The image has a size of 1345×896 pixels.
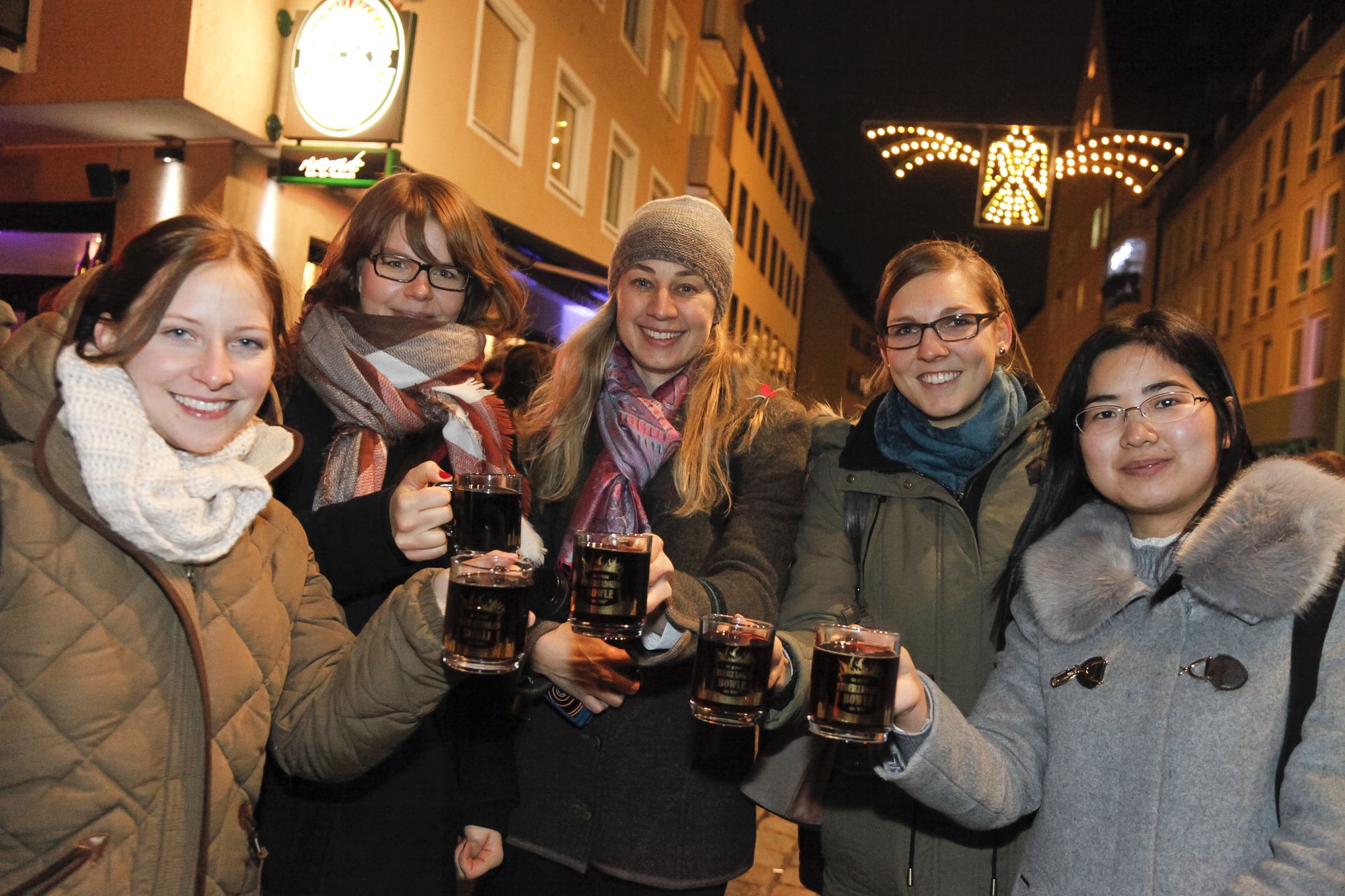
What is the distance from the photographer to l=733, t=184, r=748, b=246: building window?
25656mm

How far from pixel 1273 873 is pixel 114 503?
2164 millimetres

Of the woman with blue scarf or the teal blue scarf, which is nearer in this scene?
the woman with blue scarf

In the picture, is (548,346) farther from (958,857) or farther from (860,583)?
(958,857)

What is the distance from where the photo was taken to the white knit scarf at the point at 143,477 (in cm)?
179

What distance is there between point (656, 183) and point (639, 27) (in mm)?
2579

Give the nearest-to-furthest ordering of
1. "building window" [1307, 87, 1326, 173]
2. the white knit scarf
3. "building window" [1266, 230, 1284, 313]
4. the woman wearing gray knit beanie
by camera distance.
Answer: the white knit scarf → the woman wearing gray knit beanie → "building window" [1307, 87, 1326, 173] → "building window" [1266, 230, 1284, 313]

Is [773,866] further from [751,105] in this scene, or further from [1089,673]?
[751,105]

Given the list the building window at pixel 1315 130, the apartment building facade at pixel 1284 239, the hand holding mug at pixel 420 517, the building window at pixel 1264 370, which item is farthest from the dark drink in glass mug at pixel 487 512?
the building window at pixel 1264 370

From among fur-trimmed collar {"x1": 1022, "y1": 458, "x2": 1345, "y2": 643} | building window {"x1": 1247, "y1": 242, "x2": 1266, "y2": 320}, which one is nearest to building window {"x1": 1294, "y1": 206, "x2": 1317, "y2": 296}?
building window {"x1": 1247, "y1": 242, "x2": 1266, "y2": 320}

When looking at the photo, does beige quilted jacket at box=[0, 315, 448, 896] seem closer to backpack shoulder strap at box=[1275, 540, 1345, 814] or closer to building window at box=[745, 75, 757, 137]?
backpack shoulder strap at box=[1275, 540, 1345, 814]

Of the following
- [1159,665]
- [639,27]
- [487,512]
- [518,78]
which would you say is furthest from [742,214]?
[1159,665]

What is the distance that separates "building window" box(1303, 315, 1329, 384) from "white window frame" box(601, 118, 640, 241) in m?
13.2

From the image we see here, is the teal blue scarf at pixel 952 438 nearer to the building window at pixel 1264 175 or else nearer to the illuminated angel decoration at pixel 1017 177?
the illuminated angel decoration at pixel 1017 177

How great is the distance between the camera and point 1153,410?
7.73 ft
